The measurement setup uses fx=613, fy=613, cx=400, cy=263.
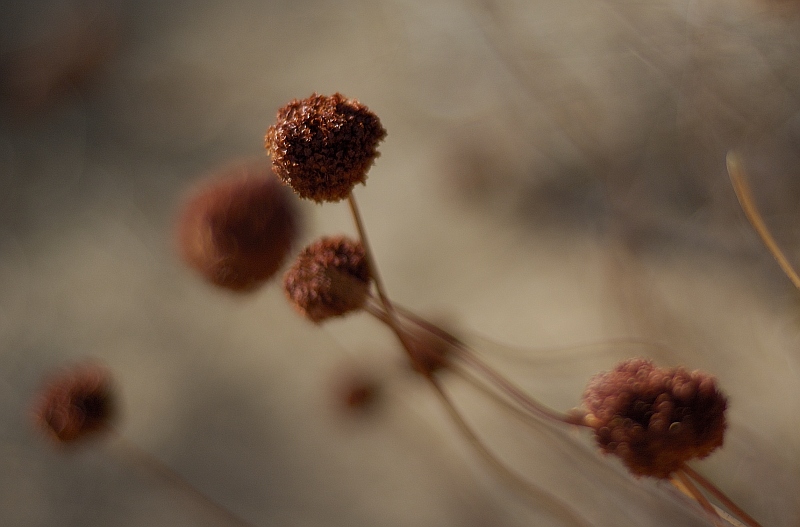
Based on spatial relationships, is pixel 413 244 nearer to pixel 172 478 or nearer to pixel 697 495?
pixel 172 478

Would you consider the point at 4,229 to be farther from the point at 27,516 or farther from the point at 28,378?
the point at 27,516

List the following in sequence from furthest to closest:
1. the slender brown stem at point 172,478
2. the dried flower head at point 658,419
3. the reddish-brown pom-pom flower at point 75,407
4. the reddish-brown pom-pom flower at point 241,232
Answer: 1. the slender brown stem at point 172,478
2. the reddish-brown pom-pom flower at point 75,407
3. the reddish-brown pom-pom flower at point 241,232
4. the dried flower head at point 658,419

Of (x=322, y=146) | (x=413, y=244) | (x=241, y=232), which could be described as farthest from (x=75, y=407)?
(x=413, y=244)

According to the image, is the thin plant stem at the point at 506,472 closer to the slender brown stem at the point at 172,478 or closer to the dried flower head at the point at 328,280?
the dried flower head at the point at 328,280

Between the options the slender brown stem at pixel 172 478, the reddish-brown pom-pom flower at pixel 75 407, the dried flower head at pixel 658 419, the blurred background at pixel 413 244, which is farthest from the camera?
the slender brown stem at pixel 172 478

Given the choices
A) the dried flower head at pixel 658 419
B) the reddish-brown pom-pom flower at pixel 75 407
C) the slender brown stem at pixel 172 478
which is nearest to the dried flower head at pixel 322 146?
the dried flower head at pixel 658 419

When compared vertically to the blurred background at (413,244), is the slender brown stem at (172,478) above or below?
below
